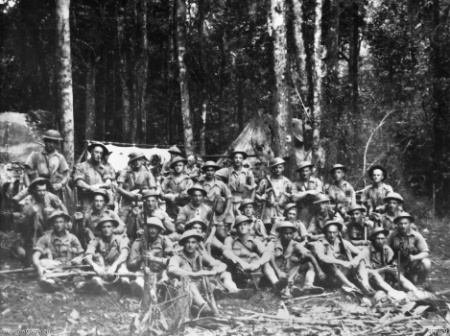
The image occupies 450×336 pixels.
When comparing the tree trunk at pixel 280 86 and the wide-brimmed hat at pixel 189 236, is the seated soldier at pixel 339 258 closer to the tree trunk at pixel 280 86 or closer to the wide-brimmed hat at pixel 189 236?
the wide-brimmed hat at pixel 189 236

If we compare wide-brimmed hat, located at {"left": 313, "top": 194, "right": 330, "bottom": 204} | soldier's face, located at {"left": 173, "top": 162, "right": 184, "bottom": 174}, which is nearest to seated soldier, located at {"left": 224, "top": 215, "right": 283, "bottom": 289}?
wide-brimmed hat, located at {"left": 313, "top": 194, "right": 330, "bottom": 204}

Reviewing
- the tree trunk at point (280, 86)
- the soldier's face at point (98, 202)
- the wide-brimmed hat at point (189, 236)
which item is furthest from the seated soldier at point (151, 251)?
the tree trunk at point (280, 86)

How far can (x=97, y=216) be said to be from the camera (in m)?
9.20

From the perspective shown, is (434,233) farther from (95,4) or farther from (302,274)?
(95,4)

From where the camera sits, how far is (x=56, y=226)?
841 cm

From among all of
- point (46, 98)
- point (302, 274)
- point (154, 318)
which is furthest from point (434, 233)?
point (46, 98)

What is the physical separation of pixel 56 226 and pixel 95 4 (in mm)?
16305

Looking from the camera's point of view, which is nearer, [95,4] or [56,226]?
→ [56,226]

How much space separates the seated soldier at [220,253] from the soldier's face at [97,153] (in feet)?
7.98

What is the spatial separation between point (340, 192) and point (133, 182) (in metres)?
4.09

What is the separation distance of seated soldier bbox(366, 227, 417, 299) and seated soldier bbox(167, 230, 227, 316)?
8.17 ft

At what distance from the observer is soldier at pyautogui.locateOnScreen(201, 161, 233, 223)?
1038 cm

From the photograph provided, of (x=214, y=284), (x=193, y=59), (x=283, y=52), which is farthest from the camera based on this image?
(x=193, y=59)

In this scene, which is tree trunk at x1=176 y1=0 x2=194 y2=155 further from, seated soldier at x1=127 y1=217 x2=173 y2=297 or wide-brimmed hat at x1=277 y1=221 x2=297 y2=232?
seated soldier at x1=127 y1=217 x2=173 y2=297
